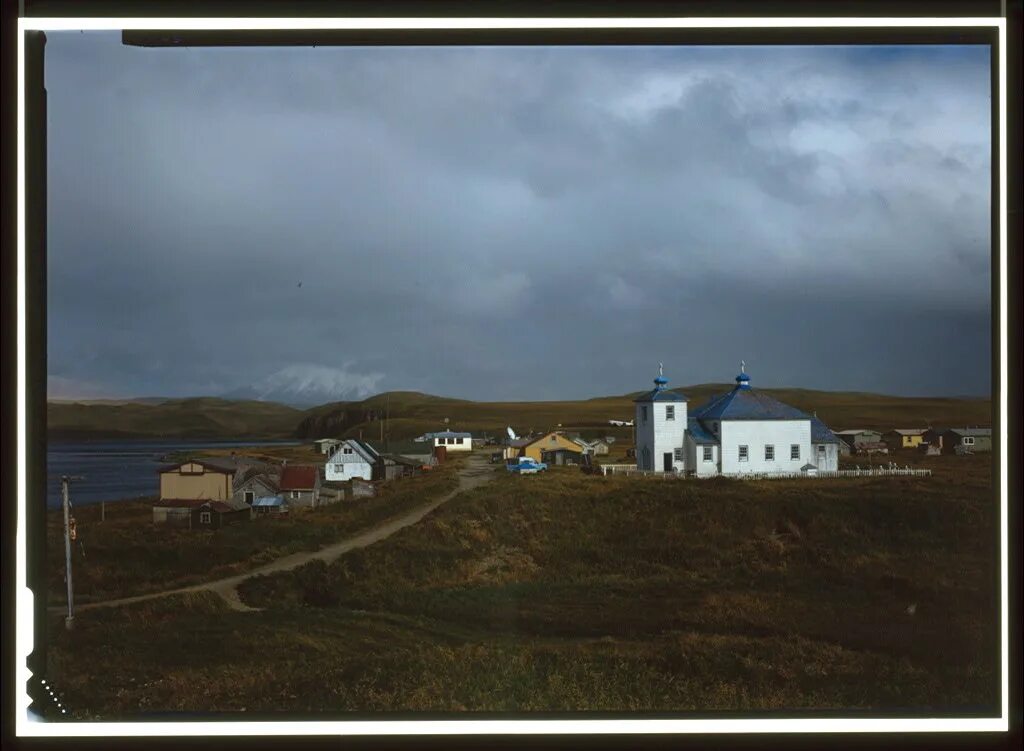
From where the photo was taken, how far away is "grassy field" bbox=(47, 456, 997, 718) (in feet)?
6.40

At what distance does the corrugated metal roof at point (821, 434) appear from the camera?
7.04 feet

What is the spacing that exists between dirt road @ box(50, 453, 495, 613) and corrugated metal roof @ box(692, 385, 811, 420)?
79cm

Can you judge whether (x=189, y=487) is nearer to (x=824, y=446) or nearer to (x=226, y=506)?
(x=226, y=506)

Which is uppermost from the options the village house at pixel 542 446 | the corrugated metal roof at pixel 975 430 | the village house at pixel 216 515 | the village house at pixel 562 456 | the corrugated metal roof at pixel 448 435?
the corrugated metal roof at pixel 975 430

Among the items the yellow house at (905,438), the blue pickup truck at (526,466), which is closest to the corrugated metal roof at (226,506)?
the blue pickup truck at (526,466)

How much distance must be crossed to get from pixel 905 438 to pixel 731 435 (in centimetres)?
57

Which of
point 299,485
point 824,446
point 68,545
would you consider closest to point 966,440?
point 824,446

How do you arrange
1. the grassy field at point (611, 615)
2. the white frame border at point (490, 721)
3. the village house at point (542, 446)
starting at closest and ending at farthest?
the white frame border at point (490, 721), the grassy field at point (611, 615), the village house at point (542, 446)

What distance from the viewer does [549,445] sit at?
221cm

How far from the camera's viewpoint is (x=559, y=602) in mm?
2070

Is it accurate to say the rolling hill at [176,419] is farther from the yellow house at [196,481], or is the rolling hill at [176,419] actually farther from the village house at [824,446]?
the village house at [824,446]

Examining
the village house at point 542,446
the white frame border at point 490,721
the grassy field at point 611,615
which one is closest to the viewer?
the white frame border at point 490,721

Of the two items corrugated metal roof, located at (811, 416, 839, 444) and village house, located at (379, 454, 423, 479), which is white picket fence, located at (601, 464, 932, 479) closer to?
corrugated metal roof, located at (811, 416, 839, 444)

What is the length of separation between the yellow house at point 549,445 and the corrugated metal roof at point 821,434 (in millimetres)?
800
